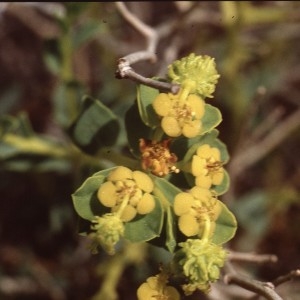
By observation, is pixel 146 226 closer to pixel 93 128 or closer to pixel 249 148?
pixel 93 128

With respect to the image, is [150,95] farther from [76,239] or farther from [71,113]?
[76,239]

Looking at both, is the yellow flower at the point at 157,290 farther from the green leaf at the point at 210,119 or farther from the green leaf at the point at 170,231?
the green leaf at the point at 210,119

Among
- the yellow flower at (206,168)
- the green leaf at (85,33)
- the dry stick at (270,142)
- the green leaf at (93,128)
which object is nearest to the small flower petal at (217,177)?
the yellow flower at (206,168)

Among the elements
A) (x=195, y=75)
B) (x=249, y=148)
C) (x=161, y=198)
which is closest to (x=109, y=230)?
(x=161, y=198)

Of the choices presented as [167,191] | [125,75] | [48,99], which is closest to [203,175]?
[167,191]

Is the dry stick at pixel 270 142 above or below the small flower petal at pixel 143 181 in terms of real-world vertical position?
below

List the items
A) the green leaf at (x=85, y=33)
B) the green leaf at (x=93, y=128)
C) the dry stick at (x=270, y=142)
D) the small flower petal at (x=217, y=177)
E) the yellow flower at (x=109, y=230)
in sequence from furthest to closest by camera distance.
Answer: the dry stick at (x=270, y=142), the green leaf at (x=85, y=33), the green leaf at (x=93, y=128), the small flower petal at (x=217, y=177), the yellow flower at (x=109, y=230)
